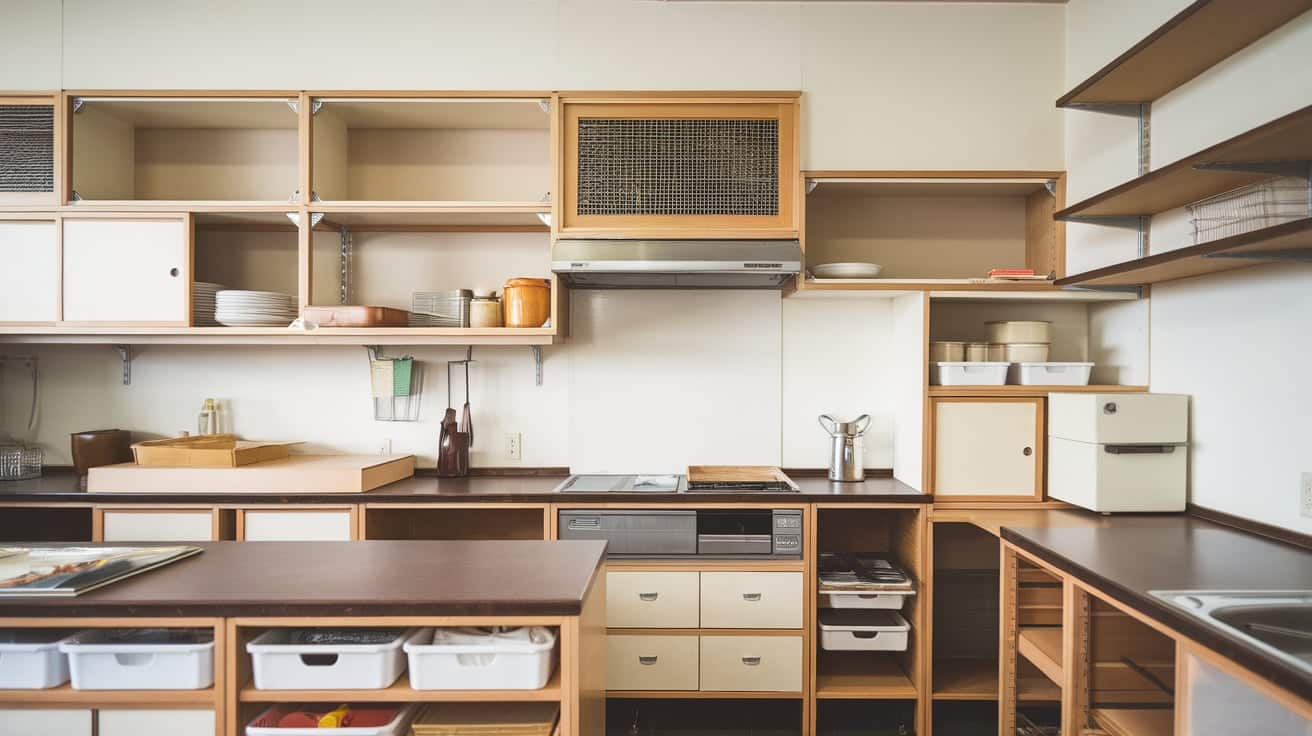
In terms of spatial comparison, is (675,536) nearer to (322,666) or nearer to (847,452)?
(847,452)

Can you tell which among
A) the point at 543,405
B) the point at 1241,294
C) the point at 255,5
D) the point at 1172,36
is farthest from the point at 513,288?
the point at 1241,294

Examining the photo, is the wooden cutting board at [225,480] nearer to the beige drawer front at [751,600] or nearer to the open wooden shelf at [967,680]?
the beige drawer front at [751,600]

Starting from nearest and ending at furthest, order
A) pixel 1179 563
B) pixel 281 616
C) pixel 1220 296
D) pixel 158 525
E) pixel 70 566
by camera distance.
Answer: pixel 281 616 → pixel 70 566 → pixel 1179 563 → pixel 1220 296 → pixel 158 525

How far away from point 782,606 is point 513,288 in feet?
5.39

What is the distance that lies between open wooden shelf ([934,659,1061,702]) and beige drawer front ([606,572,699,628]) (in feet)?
3.43

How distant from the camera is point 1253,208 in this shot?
5.65 feet

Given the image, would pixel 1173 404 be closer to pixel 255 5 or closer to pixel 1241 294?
pixel 1241 294

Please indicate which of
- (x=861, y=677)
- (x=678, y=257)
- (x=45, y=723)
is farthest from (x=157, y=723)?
(x=861, y=677)

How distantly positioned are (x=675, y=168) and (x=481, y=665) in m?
1.99

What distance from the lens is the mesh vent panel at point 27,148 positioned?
2668 mm

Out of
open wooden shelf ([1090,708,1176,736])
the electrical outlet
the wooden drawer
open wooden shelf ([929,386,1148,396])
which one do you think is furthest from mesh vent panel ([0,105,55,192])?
the electrical outlet

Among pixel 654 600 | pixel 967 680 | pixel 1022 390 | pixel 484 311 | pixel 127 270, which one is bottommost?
pixel 967 680

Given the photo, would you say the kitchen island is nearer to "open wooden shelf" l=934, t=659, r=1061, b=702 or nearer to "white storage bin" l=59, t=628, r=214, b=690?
"white storage bin" l=59, t=628, r=214, b=690

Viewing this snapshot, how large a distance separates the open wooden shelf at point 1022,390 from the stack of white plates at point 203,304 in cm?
298
